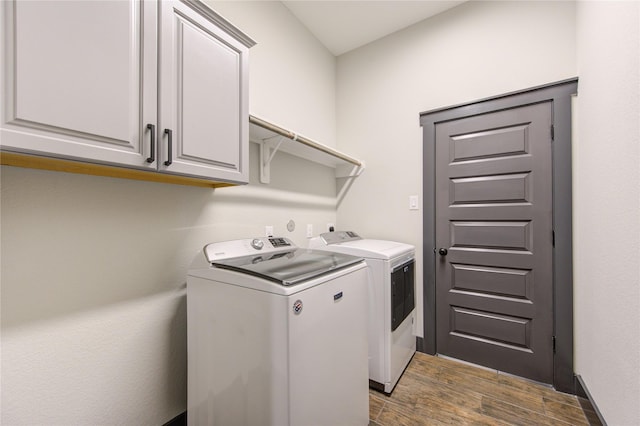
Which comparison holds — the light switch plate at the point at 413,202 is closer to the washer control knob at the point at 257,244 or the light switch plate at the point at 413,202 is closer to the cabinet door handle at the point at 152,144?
the washer control knob at the point at 257,244

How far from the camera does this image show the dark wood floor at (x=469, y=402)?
153 cm

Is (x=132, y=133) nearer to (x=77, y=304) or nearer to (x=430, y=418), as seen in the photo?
(x=77, y=304)

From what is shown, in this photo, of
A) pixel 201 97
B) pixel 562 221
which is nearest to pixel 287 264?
pixel 201 97

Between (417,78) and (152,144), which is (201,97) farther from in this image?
(417,78)

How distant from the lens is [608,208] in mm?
1282

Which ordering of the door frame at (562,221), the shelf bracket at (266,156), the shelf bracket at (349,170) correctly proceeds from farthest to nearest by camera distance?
1. the shelf bracket at (349,170)
2. the shelf bracket at (266,156)
3. the door frame at (562,221)

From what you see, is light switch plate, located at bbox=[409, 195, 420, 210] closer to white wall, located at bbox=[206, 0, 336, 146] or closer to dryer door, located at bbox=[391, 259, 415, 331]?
dryer door, located at bbox=[391, 259, 415, 331]

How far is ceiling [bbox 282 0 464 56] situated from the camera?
2180 mm

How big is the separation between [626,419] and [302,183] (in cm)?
223

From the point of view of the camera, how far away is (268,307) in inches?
38.9

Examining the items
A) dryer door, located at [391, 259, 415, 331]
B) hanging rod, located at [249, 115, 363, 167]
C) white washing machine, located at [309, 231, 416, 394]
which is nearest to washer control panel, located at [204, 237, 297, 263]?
white washing machine, located at [309, 231, 416, 394]

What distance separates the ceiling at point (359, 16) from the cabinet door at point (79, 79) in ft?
5.62

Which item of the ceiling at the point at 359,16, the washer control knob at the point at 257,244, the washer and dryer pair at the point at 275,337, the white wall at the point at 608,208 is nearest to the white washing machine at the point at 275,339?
the washer and dryer pair at the point at 275,337

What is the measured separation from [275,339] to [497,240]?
188cm
